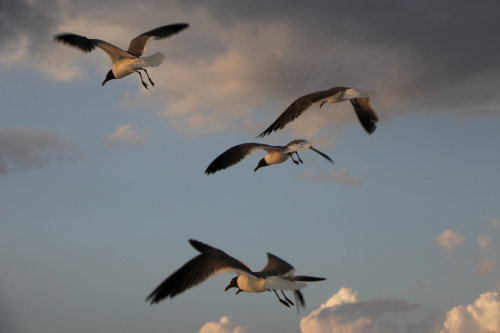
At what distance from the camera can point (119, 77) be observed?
25906 mm

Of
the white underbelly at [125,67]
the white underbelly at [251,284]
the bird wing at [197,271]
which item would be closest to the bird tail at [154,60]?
the white underbelly at [125,67]

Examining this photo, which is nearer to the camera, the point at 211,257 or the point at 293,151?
the point at 211,257

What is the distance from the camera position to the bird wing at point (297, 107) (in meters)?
23.5

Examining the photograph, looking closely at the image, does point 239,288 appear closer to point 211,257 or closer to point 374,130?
point 211,257

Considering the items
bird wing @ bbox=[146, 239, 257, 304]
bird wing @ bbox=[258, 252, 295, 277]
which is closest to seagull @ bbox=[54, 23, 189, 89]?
bird wing @ bbox=[258, 252, 295, 277]

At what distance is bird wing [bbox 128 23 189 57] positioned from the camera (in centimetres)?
2645

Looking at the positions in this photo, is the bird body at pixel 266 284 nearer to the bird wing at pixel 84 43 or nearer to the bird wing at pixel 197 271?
the bird wing at pixel 197 271

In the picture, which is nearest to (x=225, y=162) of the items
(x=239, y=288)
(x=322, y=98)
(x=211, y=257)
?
(x=322, y=98)

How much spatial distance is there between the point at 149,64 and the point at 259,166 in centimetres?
576

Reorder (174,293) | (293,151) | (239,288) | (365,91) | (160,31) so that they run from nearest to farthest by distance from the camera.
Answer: (174,293) < (239,288) < (293,151) < (365,91) < (160,31)

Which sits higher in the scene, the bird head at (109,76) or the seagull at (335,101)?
the bird head at (109,76)

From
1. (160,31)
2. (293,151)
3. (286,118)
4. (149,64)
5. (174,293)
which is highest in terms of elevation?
(160,31)

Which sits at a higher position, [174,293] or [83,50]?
[83,50]

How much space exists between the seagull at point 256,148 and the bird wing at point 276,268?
14.0ft
